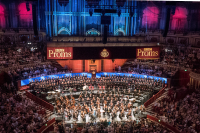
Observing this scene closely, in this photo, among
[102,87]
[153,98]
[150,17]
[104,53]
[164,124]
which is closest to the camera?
[164,124]

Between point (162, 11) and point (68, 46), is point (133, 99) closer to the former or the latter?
point (68, 46)

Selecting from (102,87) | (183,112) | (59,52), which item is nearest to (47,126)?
(59,52)

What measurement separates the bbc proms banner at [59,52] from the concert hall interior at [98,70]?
89 mm

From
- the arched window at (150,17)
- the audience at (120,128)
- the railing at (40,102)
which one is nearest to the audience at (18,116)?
the railing at (40,102)

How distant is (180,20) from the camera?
25.2 m

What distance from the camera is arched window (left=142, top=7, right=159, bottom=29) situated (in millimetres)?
27750

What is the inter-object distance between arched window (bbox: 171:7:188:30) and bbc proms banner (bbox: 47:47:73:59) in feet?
51.0

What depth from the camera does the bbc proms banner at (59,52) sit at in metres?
16.6

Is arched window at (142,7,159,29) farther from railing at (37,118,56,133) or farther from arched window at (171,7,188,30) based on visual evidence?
railing at (37,118,56,133)

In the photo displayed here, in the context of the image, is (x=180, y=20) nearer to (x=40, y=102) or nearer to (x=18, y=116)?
(x=40, y=102)

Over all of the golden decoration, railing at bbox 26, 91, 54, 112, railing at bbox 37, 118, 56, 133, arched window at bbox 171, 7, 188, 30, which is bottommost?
railing at bbox 37, 118, 56, 133

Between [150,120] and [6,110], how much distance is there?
10.6 metres

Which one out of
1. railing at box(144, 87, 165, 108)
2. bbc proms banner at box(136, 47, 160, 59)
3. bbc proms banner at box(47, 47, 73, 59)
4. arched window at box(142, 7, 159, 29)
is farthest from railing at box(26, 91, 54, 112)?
arched window at box(142, 7, 159, 29)

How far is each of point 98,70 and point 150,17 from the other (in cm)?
1081
